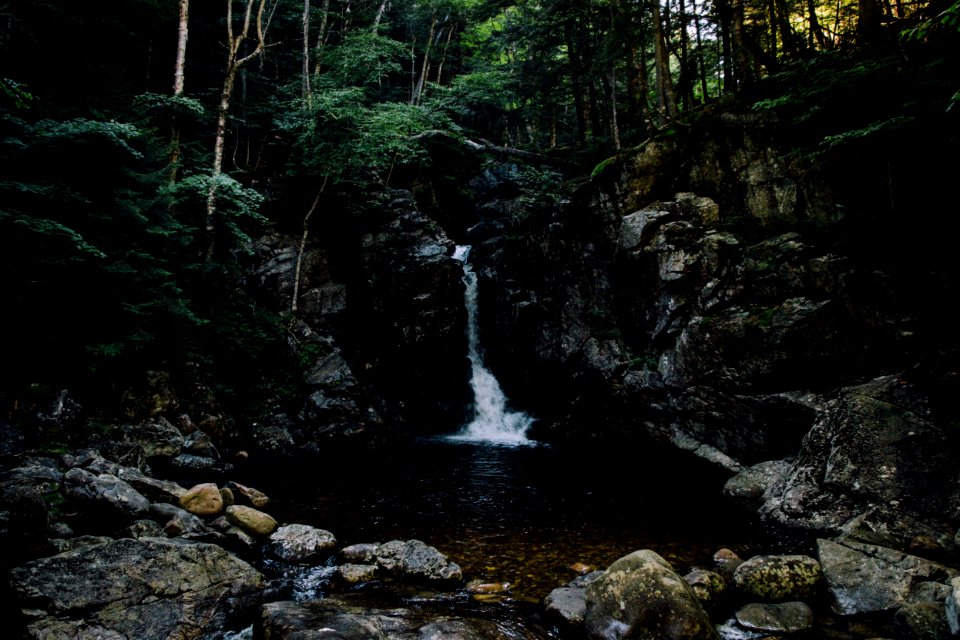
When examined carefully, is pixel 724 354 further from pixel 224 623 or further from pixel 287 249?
pixel 287 249

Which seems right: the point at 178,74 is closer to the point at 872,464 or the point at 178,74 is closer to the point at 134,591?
the point at 134,591

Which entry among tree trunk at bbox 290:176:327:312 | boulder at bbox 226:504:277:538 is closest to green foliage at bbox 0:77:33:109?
boulder at bbox 226:504:277:538

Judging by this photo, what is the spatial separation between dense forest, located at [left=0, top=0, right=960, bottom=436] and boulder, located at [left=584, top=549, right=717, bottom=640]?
19.2 ft

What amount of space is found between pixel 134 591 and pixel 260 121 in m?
22.3

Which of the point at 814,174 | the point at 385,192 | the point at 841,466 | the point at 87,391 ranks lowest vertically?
the point at 841,466

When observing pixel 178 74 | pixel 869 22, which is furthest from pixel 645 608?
pixel 178 74

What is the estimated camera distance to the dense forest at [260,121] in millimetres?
9055

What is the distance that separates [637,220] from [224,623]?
14.6 metres

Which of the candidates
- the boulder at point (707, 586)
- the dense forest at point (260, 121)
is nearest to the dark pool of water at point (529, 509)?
the boulder at point (707, 586)

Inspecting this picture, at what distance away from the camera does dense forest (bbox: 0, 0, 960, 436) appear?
9.05 m

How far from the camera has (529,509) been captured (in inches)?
386

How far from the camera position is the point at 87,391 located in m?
10.3

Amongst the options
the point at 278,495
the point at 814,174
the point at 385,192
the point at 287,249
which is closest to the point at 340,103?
the point at 385,192

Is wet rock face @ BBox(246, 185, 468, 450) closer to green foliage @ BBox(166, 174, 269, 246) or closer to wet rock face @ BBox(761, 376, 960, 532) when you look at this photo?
green foliage @ BBox(166, 174, 269, 246)
